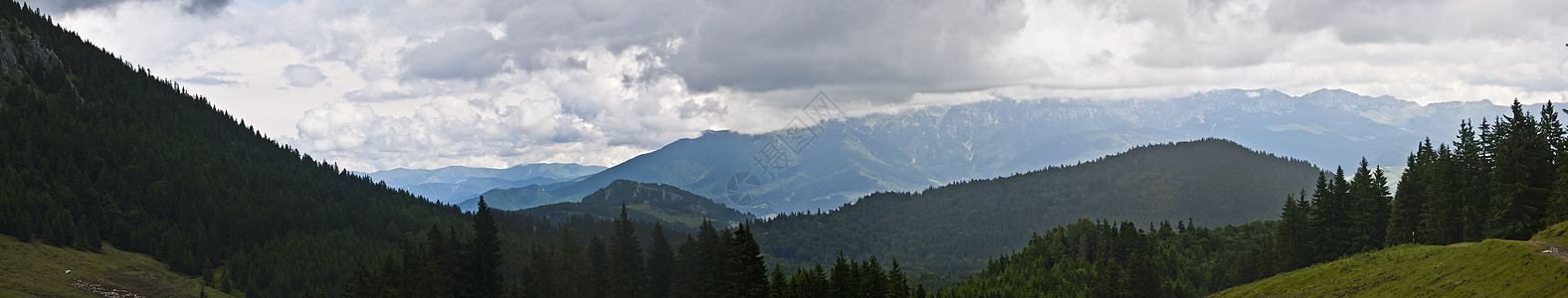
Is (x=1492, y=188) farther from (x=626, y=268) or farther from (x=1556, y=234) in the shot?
(x=626, y=268)

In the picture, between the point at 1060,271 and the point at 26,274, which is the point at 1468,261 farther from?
the point at 26,274

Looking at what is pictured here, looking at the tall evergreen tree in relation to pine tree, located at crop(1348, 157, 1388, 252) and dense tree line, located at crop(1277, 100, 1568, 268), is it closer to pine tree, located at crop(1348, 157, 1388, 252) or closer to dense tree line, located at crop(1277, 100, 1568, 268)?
dense tree line, located at crop(1277, 100, 1568, 268)

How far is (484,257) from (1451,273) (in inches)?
3672

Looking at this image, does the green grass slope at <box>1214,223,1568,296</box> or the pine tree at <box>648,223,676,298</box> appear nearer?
the green grass slope at <box>1214,223,1568,296</box>

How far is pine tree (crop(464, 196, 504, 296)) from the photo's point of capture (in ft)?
322

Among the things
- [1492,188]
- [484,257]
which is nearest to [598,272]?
[484,257]

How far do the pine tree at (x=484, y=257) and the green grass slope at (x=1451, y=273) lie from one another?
8684 cm

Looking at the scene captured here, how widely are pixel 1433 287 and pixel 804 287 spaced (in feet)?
179

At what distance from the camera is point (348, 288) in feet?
374

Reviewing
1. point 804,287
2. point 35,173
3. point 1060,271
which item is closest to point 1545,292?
point 804,287

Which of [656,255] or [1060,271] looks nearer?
[656,255]

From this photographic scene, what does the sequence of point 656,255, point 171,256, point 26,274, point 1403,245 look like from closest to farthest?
point 1403,245, point 656,255, point 26,274, point 171,256

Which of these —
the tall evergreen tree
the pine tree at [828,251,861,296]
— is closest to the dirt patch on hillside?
the tall evergreen tree

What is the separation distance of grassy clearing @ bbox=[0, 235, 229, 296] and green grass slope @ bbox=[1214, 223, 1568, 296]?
166 meters
